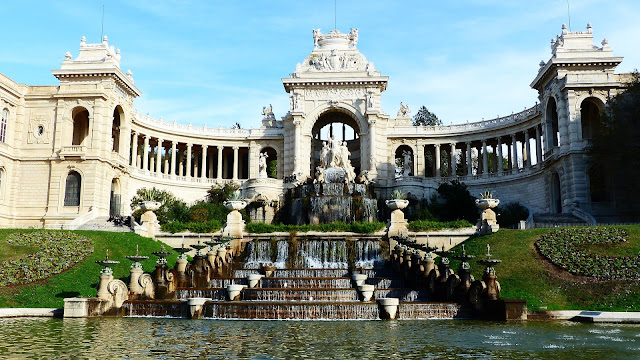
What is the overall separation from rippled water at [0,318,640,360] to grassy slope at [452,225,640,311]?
5022 millimetres

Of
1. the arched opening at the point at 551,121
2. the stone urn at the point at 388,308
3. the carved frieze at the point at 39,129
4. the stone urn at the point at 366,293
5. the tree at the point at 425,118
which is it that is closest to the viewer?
the stone urn at the point at 388,308

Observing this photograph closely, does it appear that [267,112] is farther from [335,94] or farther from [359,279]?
[359,279]

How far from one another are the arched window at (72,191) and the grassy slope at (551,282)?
36820mm

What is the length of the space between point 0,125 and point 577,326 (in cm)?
5035

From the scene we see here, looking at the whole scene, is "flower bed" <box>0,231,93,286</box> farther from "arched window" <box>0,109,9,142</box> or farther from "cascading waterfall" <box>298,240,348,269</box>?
"arched window" <box>0,109,9,142</box>

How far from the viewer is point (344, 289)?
79.9 feet

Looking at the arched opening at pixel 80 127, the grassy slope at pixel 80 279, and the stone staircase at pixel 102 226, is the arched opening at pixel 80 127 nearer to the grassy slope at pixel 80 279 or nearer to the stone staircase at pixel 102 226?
the stone staircase at pixel 102 226

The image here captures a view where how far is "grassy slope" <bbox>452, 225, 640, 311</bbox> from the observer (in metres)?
23.0

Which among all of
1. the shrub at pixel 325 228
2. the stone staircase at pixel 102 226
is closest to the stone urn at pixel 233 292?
the shrub at pixel 325 228

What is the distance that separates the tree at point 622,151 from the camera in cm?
4100

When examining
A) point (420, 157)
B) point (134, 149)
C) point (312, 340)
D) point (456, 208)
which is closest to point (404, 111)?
point (420, 157)

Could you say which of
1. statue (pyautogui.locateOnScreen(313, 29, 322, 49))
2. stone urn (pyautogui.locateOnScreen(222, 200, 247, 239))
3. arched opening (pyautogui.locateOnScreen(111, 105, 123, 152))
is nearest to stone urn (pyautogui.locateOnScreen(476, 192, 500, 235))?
stone urn (pyautogui.locateOnScreen(222, 200, 247, 239))

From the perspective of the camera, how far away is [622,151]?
135ft

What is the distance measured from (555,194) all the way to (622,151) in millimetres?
14550
